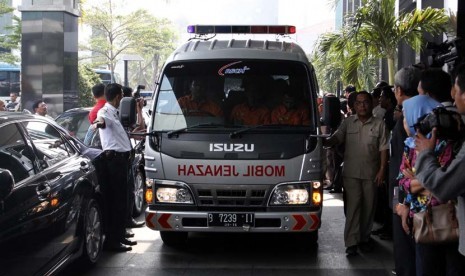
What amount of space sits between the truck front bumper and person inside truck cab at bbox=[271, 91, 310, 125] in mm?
985

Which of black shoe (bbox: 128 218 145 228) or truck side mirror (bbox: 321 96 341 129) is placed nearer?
truck side mirror (bbox: 321 96 341 129)

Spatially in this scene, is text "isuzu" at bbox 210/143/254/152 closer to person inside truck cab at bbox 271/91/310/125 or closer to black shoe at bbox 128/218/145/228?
person inside truck cab at bbox 271/91/310/125

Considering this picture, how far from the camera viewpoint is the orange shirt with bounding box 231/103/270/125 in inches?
261

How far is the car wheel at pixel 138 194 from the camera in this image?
9267 mm

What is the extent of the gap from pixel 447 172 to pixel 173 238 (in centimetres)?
469

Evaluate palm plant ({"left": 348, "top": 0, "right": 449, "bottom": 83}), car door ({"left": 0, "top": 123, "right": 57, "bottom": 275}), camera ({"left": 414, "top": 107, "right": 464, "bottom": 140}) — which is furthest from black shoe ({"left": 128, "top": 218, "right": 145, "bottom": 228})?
palm plant ({"left": 348, "top": 0, "right": 449, "bottom": 83})

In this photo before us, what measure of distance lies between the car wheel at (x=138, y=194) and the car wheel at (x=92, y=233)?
252 cm

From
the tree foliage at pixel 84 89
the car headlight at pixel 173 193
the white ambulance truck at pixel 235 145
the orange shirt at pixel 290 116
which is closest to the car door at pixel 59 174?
the car headlight at pixel 173 193

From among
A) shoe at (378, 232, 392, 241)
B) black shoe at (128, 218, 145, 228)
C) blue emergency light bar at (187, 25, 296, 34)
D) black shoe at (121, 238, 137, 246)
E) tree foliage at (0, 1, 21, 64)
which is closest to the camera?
black shoe at (121, 238, 137, 246)

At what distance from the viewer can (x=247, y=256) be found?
23.2 ft

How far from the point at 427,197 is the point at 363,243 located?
349 centimetres

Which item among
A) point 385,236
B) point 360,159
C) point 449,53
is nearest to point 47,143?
point 360,159

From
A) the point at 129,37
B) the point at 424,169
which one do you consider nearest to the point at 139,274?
the point at 424,169

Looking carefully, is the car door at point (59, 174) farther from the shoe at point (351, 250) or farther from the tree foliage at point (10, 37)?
the tree foliage at point (10, 37)
